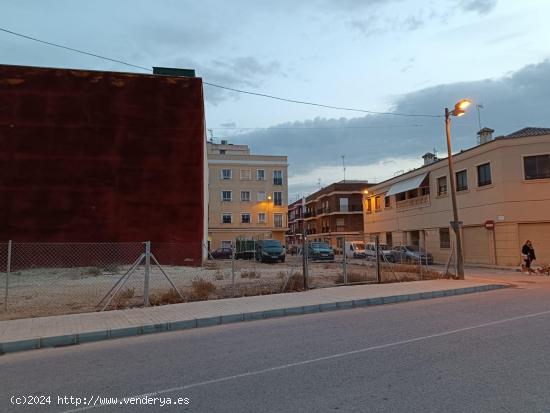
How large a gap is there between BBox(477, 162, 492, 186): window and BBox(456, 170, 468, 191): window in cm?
159

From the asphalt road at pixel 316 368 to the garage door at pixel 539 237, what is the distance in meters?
20.1

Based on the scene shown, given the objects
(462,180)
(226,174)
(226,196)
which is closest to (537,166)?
(462,180)

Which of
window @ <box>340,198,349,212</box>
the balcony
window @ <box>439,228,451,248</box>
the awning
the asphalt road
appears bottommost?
the asphalt road

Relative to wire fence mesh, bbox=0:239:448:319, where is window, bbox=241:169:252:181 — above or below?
above

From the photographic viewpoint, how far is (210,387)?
5.70 meters

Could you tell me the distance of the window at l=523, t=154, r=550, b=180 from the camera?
93.1ft

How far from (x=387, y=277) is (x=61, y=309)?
40.1 ft

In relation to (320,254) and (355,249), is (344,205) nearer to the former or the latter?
(355,249)

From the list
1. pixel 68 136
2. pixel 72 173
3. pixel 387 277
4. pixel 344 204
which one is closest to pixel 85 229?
pixel 72 173

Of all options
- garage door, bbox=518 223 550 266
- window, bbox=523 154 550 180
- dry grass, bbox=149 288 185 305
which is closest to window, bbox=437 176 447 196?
window, bbox=523 154 550 180

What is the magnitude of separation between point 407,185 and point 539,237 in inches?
593

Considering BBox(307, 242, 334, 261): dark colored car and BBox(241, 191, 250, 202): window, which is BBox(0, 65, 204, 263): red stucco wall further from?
BBox(241, 191, 250, 202): window

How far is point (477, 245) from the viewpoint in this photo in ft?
104

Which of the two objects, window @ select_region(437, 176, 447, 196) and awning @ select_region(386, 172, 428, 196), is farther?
awning @ select_region(386, 172, 428, 196)
